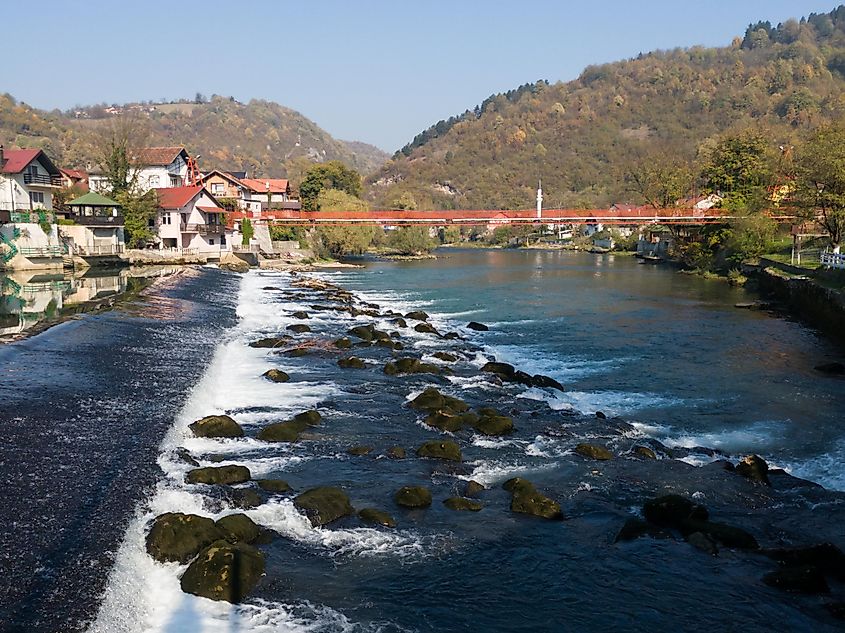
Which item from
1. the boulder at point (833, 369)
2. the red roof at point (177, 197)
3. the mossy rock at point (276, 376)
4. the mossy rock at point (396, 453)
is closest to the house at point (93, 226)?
the red roof at point (177, 197)

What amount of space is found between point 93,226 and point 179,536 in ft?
155

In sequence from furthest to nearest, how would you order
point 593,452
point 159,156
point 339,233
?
point 339,233 → point 159,156 → point 593,452

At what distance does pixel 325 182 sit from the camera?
93750mm

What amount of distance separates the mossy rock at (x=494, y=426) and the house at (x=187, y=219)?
49006 mm

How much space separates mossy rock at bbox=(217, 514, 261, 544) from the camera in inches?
363

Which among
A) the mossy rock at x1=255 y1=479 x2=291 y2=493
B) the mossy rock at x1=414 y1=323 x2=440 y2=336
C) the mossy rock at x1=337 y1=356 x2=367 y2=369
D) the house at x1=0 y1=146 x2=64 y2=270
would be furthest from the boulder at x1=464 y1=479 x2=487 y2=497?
the house at x1=0 y1=146 x2=64 y2=270

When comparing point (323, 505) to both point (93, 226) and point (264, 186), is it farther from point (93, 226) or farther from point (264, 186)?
point (264, 186)

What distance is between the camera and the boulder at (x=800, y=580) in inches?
338

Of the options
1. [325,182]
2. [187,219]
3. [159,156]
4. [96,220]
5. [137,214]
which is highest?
[159,156]

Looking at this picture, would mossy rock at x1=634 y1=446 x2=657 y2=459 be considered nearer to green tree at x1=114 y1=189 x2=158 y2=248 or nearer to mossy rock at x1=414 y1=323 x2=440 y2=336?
mossy rock at x1=414 y1=323 x2=440 y2=336

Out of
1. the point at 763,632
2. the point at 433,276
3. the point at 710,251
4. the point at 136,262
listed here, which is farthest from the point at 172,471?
the point at 710,251

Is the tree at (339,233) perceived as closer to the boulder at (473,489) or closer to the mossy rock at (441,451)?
the mossy rock at (441,451)

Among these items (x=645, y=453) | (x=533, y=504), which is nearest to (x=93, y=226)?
(x=645, y=453)

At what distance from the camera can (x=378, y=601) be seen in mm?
8148
